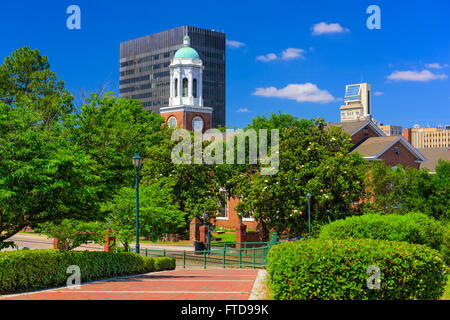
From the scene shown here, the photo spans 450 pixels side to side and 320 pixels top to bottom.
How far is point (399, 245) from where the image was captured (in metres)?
10.9

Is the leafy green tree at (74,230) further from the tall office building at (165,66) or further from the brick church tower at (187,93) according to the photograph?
the tall office building at (165,66)

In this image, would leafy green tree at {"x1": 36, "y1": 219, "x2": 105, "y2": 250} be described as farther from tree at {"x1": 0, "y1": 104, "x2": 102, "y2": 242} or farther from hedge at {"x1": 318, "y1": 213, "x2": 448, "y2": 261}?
hedge at {"x1": 318, "y1": 213, "x2": 448, "y2": 261}

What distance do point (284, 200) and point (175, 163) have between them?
12088mm

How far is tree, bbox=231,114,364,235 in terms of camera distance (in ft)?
113

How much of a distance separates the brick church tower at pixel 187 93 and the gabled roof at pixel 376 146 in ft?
78.1

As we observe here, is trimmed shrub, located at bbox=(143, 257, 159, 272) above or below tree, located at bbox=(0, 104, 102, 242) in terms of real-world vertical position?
below

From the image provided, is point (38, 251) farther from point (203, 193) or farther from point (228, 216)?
point (228, 216)

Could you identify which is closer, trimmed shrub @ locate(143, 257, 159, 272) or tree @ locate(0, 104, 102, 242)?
tree @ locate(0, 104, 102, 242)

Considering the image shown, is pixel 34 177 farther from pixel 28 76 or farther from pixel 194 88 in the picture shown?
pixel 194 88

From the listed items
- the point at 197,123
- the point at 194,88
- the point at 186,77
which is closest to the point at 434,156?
the point at 197,123

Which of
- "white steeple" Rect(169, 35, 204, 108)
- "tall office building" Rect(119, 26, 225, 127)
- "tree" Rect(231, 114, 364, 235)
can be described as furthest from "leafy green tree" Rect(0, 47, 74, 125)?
"tall office building" Rect(119, 26, 225, 127)

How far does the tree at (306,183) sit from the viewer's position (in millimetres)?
34344

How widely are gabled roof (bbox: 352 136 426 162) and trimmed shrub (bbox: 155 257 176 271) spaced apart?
1227 inches

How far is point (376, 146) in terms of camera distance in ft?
167
